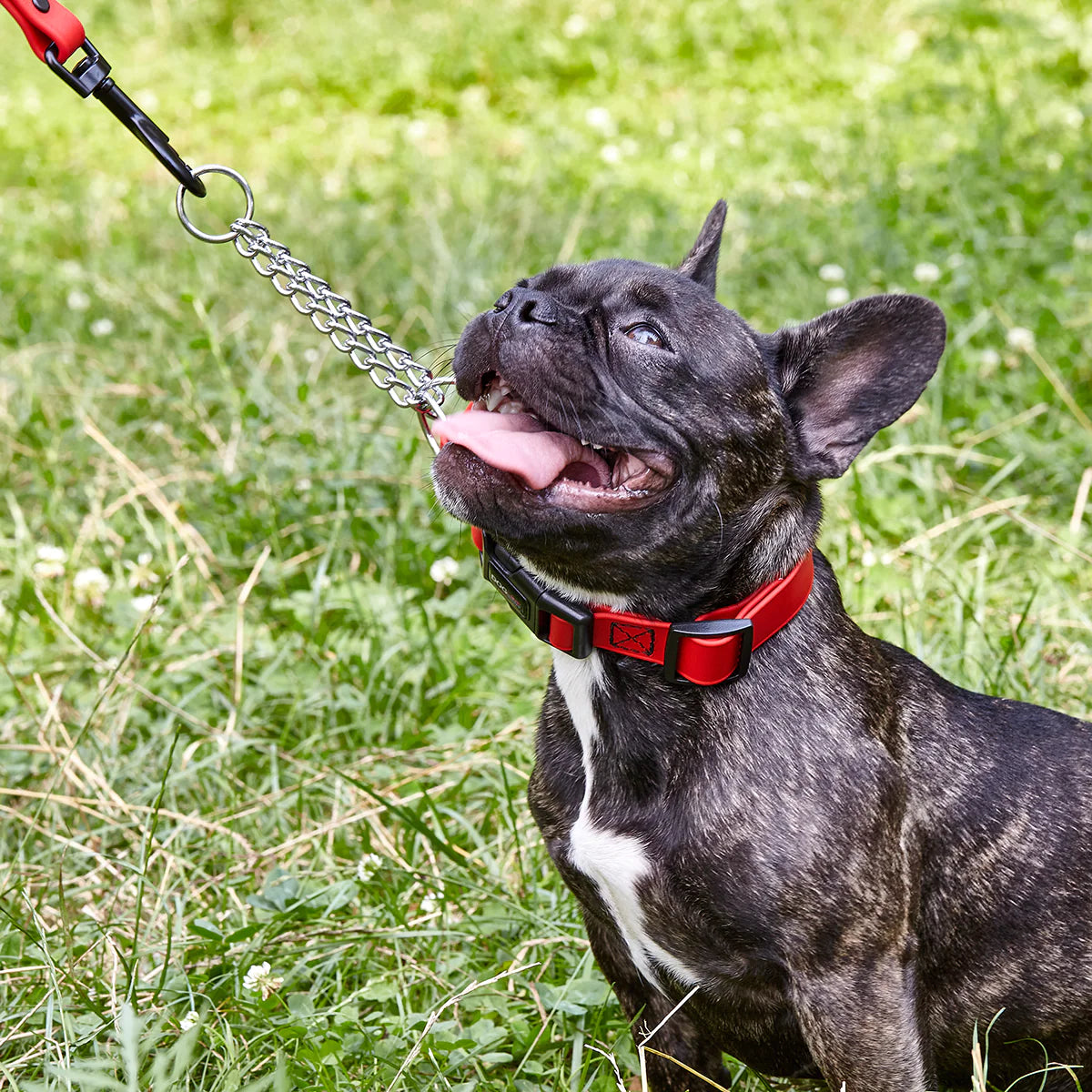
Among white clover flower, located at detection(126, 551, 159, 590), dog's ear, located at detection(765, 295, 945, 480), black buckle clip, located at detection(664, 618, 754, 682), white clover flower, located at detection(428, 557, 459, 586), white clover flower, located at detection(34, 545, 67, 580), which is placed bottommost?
white clover flower, located at detection(428, 557, 459, 586)

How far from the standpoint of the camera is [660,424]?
2.49 meters

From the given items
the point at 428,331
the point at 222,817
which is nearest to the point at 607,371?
the point at 222,817

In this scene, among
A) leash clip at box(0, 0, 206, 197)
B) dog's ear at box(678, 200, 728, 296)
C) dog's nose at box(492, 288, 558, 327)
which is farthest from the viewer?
dog's ear at box(678, 200, 728, 296)

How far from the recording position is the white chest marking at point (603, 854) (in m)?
2.43

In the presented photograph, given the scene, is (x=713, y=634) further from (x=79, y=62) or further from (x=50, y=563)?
(x=50, y=563)

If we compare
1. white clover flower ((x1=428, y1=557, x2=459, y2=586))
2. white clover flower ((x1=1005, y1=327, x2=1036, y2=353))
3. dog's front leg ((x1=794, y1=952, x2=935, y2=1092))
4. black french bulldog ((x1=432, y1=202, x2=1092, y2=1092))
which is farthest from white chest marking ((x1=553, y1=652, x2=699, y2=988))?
white clover flower ((x1=1005, y1=327, x2=1036, y2=353))

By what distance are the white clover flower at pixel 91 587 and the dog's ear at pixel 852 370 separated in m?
2.57

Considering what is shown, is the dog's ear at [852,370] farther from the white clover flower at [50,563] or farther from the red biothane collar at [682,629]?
the white clover flower at [50,563]

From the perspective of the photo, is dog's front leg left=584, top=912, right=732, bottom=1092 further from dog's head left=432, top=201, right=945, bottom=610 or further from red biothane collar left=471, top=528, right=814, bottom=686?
dog's head left=432, top=201, right=945, bottom=610

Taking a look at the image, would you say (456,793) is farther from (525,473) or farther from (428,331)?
(428,331)

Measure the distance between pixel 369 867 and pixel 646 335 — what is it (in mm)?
1557

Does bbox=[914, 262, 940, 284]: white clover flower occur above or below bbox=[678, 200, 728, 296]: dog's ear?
below

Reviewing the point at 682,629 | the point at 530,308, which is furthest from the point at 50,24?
the point at 682,629

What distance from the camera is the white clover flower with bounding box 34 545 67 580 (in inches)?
170
